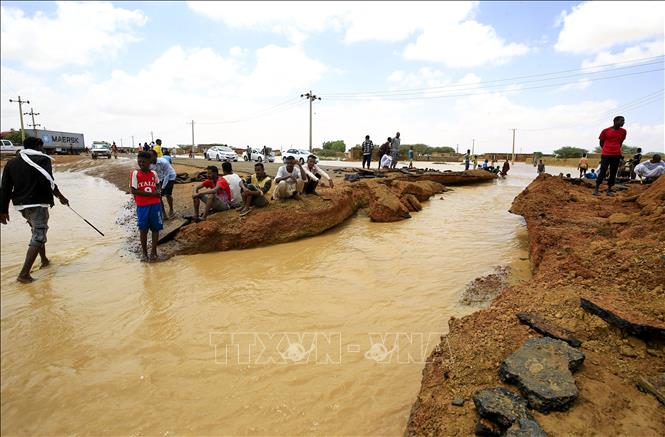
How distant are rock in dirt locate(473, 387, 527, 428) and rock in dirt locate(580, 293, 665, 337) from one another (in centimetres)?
95

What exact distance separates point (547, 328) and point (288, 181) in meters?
5.47

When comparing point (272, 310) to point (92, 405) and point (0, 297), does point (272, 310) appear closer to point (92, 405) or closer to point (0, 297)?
point (92, 405)

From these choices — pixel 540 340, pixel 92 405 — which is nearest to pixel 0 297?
pixel 92 405

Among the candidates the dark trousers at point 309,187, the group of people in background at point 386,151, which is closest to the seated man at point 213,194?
the dark trousers at point 309,187

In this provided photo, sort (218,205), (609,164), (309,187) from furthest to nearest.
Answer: (309,187) → (609,164) → (218,205)

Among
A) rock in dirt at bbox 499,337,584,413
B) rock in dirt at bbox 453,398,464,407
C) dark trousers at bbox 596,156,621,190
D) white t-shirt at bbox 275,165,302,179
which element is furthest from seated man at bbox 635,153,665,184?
rock in dirt at bbox 453,398,464,407

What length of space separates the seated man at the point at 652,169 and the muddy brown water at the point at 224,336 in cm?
630

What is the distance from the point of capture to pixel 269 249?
627 cm

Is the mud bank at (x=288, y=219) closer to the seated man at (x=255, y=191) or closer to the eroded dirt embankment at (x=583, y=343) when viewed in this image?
the seated man at (x=255, y=191)

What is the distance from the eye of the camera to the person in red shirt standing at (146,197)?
490cm

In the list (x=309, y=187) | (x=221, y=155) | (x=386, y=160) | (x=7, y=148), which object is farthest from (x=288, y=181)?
(x=7, y=148)

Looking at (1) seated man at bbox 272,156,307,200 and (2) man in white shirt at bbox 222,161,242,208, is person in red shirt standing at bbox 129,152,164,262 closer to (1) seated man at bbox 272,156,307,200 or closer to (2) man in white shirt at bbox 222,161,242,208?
(2) man in white shirt at bbox 222,161,242,208

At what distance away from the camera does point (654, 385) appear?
181 centimetres

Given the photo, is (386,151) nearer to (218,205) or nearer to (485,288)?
(218,205)
